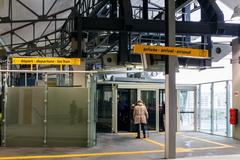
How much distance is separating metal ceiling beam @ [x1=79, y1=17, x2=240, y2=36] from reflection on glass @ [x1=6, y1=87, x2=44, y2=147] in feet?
8.62

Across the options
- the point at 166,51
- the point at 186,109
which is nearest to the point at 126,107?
the point at 186,109

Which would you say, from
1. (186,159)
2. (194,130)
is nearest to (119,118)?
(194,130)

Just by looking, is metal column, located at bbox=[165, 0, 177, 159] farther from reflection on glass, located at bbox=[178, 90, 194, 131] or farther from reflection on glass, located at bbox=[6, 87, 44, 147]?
reflection on glass, located at bbox=[178, 90, 194, 131]

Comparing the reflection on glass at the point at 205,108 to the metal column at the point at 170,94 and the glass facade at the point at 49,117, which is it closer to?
the glass facade at the point at 49,117

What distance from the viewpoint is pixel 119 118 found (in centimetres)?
1452

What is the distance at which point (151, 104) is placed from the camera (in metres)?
14.7

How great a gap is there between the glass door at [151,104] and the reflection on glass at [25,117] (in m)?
5.60

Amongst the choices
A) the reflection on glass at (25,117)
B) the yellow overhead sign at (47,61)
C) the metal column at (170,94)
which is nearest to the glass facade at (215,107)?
the metal column at (170,94)

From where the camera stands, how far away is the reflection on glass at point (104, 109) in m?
14.2

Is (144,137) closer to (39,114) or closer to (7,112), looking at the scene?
(39,114)

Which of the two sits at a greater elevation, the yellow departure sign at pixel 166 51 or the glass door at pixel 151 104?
the yellow departure sign at pixel 166 51

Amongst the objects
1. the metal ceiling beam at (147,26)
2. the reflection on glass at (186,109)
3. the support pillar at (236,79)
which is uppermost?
the metal ceiling beam at (147,26)

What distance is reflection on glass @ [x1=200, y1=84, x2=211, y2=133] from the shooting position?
1452 centimetres

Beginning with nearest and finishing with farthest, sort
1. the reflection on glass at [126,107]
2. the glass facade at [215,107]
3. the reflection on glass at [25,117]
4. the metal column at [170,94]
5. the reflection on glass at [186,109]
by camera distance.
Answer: the metal column at [170,94], the reflection on glass at [25,117], the glass facade at [215,107], the reflection on glass at [126,107], the reflection on glass at [186,109]
